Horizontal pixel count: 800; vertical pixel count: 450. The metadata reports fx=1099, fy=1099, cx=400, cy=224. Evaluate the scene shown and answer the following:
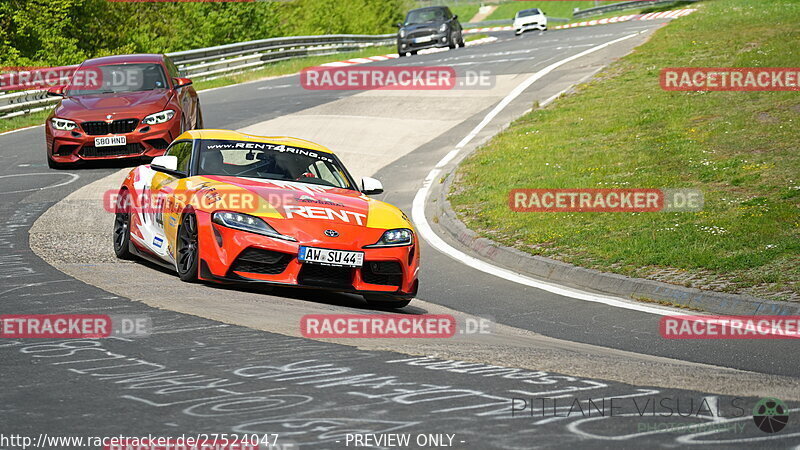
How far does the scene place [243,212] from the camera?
29.5 feet

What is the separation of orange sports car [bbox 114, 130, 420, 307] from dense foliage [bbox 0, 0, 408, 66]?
95.7 ft

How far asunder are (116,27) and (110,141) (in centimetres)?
3028

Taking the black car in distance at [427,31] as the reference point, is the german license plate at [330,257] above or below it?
below

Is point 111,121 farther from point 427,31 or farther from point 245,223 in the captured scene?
point 427,31

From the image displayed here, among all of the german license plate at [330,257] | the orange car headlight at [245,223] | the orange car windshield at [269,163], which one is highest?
the orange car windshield at [269,163]

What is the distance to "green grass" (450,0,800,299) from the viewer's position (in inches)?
448

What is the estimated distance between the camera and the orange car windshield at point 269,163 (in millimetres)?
10250

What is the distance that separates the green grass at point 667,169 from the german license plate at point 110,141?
5.18m

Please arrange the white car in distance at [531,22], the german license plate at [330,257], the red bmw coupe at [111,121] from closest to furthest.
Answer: the german license plate at [330,257], the red bmw coupe at [111,121], the white car in distance at [531,22]

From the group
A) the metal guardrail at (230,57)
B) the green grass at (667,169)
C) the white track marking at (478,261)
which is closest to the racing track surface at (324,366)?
the white track marking at (478,261)

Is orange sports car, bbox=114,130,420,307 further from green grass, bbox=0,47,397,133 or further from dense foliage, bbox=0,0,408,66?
dense foliage, bbox=0,0,408,66

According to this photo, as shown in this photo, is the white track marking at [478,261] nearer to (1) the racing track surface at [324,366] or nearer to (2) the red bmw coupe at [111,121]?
(1) the racing track surface at [324,366]

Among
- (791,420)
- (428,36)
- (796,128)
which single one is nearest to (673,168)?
(796,128)

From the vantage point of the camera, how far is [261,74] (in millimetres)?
36406
